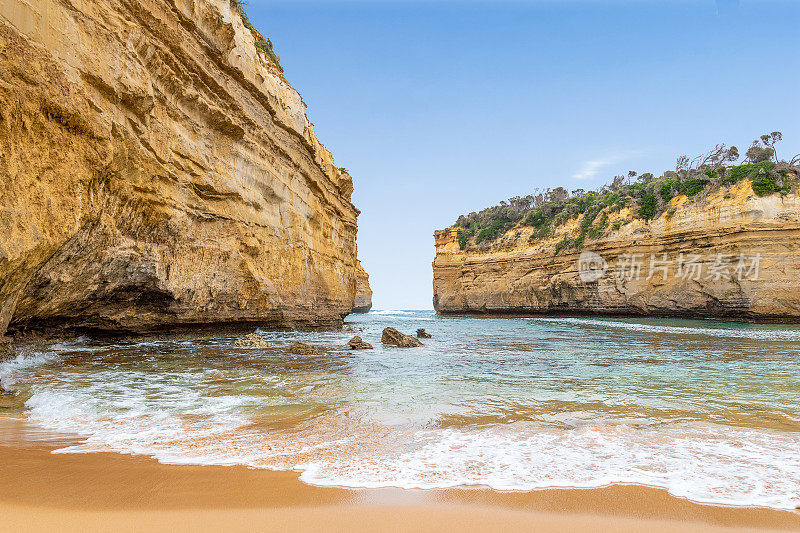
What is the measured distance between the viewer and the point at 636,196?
3206 centimetres

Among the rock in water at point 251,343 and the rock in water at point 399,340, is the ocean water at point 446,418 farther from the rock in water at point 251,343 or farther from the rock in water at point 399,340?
A: the rock in water at point 399,340

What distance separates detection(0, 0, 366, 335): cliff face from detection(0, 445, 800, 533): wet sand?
13.6ft

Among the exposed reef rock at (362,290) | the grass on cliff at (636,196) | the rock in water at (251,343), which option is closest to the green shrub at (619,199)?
the grass on cliff at (636,196)

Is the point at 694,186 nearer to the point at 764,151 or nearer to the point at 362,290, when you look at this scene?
the point at 764,151

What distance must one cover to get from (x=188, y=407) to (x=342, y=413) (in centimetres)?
188

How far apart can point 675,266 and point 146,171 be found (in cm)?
3024

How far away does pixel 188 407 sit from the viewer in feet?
15.6

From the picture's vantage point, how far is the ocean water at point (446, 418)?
278 centimetres

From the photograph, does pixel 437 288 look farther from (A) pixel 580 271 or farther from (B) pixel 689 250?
(B) pixel 689 250

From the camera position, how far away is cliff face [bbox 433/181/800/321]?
2223 cm

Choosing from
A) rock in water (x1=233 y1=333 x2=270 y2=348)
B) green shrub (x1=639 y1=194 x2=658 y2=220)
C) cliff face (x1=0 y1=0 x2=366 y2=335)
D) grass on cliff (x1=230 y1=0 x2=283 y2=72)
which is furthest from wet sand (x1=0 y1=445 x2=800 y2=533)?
green shrub (x1=639 y1=194 x2=658 y2=220)

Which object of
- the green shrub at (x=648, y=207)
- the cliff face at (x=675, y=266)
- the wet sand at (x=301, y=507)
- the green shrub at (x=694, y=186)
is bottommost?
the wet sand at (x=301, y=507)

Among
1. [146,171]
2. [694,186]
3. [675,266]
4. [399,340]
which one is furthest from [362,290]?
[146,171]

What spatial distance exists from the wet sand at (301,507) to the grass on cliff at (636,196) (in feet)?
94.7
